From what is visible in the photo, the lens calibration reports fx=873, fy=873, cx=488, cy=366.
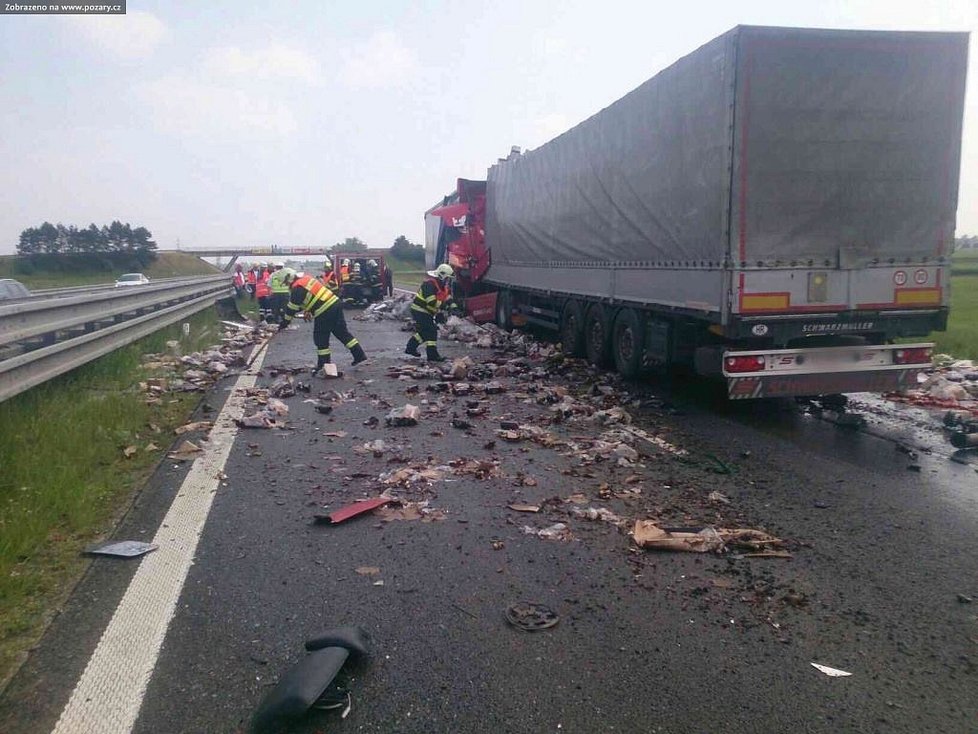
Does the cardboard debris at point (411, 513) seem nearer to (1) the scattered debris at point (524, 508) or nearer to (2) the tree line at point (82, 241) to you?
(1) the scattered debris at point (524, 508)

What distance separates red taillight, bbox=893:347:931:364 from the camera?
8.67 m

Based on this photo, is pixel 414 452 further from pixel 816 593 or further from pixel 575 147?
pixel 575 147

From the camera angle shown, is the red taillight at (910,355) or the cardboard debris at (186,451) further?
the red taillight at (910,355)

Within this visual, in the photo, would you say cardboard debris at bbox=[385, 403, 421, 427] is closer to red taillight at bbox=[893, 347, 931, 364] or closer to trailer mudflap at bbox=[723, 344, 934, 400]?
trailer mudflap at bbox=[723, 344, 934, 400]

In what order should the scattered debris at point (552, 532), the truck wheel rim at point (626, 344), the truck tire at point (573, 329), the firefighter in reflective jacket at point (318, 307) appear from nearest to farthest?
the scattered debris at point (552, 532), the truck wheel rim at point (626, 344), the firefighter in reflective jacket at point (318, 307), the truck tire at point (573, 329)

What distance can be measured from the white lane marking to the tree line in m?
35.7

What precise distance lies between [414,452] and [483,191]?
45.9 feet

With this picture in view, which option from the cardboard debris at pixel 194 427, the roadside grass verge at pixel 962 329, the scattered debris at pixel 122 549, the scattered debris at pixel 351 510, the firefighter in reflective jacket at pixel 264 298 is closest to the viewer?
the scattered debris at pixel 122 549

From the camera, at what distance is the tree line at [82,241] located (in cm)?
3831

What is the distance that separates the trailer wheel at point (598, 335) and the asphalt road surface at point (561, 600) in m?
4.72

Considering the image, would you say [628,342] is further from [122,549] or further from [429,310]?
[122,549]

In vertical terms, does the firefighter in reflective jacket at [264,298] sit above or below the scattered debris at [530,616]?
above

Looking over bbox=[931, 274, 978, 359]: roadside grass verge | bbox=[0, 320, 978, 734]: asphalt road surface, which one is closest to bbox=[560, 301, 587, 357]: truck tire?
bbox=[931, 274, 978, 359]: roadside grass verge

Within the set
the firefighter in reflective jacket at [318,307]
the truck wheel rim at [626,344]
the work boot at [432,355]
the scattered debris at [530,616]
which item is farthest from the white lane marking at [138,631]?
the work boot at [432,355]
